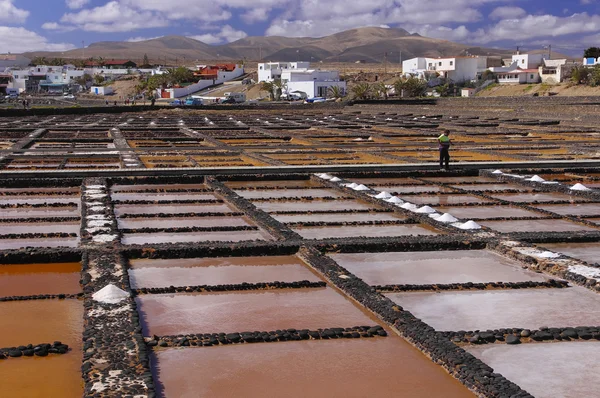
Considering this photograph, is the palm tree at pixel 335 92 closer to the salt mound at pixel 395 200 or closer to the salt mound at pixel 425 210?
the salt mound at pixel 395 200

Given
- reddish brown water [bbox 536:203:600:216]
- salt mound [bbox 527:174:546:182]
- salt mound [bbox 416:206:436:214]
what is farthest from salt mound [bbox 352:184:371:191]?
salt mound [bbox 527:174:546:182]

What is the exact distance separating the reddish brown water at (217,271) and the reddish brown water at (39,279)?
470mm

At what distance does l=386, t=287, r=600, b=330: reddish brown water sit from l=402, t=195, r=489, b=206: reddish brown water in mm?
4102

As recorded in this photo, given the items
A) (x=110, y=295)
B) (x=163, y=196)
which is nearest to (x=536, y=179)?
(x=163, y=196)

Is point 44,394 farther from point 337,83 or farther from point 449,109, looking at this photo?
point 337,83

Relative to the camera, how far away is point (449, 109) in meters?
33.5

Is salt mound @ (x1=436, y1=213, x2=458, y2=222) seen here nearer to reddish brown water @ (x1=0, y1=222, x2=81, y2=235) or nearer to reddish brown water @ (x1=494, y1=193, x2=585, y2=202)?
reddish brown water @ (x1=494, y1=193, x2=585, y2=202)

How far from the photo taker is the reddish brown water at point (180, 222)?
8297 mm

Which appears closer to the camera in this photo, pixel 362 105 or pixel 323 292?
pixel 323 292

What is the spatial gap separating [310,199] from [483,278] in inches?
162

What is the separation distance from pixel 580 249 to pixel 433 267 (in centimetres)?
158

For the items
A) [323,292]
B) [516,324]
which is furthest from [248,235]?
[516,324]

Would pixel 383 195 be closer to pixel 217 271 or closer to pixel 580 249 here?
pixel 580 249

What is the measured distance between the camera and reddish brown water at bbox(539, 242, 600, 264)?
6852 millimetres
